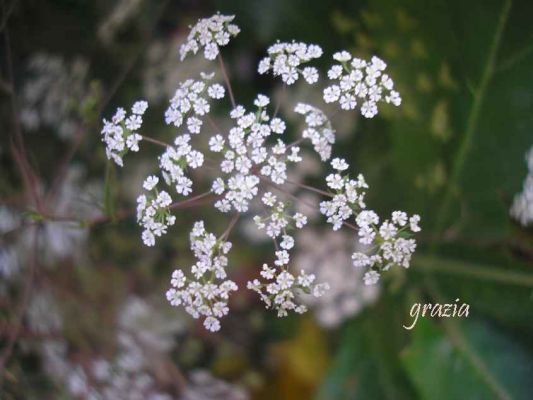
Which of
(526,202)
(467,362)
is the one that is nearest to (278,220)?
(526,202)

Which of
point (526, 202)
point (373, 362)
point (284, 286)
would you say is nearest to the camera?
point (284, 286)

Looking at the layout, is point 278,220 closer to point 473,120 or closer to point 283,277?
point 283,277

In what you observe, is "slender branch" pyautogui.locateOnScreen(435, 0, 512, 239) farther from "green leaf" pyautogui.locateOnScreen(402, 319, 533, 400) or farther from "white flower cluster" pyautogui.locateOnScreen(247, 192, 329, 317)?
"white flower cluster" pyautogui.locateOnScreen(247, 192, 329, 317)

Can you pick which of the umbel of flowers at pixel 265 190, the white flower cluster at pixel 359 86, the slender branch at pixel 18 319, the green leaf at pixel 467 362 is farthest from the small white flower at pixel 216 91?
the green leaf at pixel 467 362

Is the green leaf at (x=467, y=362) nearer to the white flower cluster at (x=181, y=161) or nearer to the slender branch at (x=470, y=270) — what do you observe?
the slender branch at (x=470, y=270)

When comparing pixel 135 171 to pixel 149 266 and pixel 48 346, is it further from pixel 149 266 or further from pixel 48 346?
pixel 48 346

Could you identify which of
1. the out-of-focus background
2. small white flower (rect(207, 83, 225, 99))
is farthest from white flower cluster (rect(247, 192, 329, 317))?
the out-of-focus background
